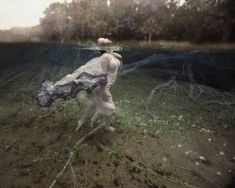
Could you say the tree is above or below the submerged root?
above

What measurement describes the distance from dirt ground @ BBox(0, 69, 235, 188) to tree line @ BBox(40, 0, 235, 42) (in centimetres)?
52

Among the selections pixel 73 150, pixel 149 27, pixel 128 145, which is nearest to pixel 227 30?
pixel 149 27

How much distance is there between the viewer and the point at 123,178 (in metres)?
2.02

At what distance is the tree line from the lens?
2631 mm

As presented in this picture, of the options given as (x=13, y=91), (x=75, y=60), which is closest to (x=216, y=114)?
(x=75, y=60)

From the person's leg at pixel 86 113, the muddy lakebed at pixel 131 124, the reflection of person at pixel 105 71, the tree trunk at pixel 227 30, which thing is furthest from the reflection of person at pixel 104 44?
the tree trunk at pixel 227 30

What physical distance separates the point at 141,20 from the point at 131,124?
3.01 ft

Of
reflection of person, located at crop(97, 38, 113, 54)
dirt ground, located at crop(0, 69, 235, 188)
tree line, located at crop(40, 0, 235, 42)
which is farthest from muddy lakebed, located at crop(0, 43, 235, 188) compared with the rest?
reflection of person, located at crop(97, 38, 113, 54)

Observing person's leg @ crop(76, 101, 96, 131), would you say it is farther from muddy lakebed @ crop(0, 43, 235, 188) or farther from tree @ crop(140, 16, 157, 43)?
tree @ crop(140, 16, 157, 43)

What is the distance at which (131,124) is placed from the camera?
8.03 ft

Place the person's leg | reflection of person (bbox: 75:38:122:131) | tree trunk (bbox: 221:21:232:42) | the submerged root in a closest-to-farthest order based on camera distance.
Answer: the submerged root, reflection of person (bbox: 75:38:122:131), the person's leg, tree trunk (bbox: 221:21:232:42)

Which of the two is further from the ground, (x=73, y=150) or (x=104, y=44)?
(x=104, y=44)

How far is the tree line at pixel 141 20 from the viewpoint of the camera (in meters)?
2.63

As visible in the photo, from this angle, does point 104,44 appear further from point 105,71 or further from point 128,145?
point 128,145
